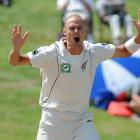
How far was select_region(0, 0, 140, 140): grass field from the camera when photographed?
1127 centimetres

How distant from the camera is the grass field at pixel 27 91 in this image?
37.0 ft

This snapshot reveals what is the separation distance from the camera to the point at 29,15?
20.6 metres

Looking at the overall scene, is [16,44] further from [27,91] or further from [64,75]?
[27,91]

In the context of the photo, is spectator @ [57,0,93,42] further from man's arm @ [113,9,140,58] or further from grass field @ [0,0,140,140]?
man's arm @ [113,9,140,58]

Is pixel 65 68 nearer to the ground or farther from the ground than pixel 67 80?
farther from the ground

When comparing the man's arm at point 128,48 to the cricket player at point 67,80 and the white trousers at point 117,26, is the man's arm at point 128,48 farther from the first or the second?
the white trousers at point 117,26

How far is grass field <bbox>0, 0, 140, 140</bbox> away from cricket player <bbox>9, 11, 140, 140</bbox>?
10.6 ft

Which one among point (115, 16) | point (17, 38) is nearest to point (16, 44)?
point (17, 38)

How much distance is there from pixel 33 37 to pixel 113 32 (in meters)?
2.22

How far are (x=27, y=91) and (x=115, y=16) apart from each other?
4.48 metres

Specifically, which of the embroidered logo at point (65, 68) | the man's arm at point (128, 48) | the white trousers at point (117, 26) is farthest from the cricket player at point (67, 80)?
the white trousers at point (117, 26)

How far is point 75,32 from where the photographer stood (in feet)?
24.4

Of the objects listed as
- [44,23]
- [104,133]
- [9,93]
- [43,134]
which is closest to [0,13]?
[44,23]

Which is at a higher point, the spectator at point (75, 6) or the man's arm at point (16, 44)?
the spectator at point (75, 6)
